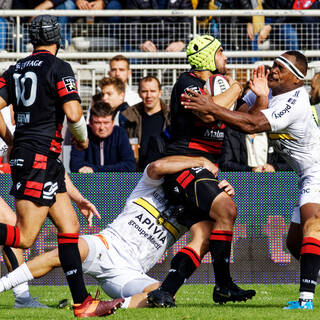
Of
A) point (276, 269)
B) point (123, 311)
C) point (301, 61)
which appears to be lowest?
point (276, 269)

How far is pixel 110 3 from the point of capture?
14.0 m

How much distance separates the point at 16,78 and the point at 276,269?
13.9 feet

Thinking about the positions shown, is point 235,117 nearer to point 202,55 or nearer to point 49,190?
point 202,55

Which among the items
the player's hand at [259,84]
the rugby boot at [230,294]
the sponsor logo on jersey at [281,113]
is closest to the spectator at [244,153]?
the player's hand at [259,84]

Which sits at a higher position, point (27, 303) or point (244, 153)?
point (244, 153)

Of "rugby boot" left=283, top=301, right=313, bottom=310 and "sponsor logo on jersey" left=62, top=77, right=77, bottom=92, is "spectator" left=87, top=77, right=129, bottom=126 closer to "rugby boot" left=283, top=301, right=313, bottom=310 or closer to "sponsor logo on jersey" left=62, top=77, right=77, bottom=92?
"sponsor logo on jersey" left=62, top=77, right=77, bottom=92

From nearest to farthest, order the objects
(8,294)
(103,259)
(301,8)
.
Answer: (103,259), (8,294), (301,8)

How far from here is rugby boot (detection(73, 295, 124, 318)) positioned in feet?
20.4

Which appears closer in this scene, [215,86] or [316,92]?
[215,86]

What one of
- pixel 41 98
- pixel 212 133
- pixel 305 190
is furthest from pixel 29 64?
pixel 305 190

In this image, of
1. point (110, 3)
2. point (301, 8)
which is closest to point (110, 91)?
point (110, 3)

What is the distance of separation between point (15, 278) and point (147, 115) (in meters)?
4.73

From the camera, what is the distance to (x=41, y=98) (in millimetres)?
6477

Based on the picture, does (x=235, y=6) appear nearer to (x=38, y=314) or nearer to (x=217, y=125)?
(x=217, y=125)
